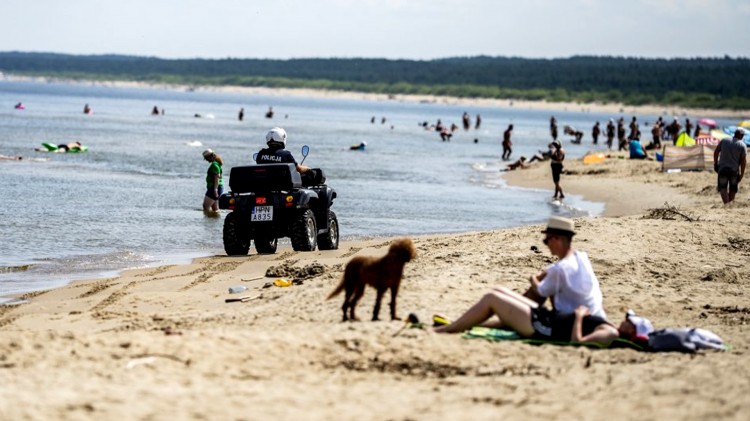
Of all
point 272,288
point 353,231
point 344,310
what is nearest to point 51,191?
point 353,231

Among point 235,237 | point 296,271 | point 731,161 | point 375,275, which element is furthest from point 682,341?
point 731,161

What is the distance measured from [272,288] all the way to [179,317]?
1.93 metres

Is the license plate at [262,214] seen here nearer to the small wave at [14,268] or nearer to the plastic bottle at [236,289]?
the small wave at [14,268]

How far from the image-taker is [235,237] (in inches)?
593

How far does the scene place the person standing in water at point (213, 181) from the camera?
20031 millimetres

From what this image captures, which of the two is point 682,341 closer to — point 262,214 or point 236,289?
point 236,289

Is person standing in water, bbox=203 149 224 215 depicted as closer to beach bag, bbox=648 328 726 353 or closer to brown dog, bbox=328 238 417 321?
brown dog, bbox=328 238 417 321

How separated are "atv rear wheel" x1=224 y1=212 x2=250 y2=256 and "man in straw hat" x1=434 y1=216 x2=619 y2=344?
6962mm

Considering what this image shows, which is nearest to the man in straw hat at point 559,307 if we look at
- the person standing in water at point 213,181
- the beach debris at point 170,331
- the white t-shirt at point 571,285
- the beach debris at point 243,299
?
the white t-shirt at point 571,285

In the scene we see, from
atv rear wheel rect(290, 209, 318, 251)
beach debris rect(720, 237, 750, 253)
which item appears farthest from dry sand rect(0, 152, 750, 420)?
atv rear wheel rect(290, 209, 318, 251)

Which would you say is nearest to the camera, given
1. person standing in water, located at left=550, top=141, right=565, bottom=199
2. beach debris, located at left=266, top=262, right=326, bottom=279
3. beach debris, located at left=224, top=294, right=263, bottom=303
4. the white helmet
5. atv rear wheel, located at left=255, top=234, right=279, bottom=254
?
beach debris, located at left=224, top=294, right=263, bottom=303

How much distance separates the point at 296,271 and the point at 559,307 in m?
4.73

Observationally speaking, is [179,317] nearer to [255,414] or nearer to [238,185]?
[255,414]

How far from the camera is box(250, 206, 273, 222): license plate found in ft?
48.2
